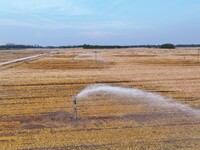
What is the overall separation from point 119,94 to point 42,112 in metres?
5.40

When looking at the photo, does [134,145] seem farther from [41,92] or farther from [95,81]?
[95,81]

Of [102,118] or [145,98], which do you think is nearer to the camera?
[102,118]

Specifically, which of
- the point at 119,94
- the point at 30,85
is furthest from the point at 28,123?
the point at 30,85

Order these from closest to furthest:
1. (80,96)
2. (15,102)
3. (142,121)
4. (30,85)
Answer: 1. (142,121)
2. (15,102)
3. (80,96)
4. (30,85)

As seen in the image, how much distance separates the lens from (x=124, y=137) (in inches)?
399

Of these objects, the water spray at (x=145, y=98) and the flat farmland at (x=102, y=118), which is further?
the water spray at (x=145, y=98)

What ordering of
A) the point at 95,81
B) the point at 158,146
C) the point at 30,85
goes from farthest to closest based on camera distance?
the point at 95,81
the point at 30,85
the point at 158,146

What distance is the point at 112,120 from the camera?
12414 millimetres

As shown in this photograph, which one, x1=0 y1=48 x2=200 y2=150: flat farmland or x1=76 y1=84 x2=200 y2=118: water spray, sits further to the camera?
x1=76 y1=84 x2=200 y2=118: water spray

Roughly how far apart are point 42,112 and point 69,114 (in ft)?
4.41

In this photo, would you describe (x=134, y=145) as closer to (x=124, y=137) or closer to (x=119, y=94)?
(x=124, y=137)

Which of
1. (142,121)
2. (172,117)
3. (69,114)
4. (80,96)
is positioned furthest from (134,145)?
(80,96)

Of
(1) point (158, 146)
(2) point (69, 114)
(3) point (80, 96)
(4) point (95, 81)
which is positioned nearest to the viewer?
(1) point (158, 146)

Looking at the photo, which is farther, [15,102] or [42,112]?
[15,102]
